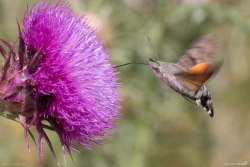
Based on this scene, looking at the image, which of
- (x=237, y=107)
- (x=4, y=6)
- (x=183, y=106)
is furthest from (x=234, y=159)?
(x=4, y=6)

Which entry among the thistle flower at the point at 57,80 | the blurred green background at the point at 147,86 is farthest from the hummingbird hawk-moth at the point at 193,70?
the blurred green background at the point at 147,86

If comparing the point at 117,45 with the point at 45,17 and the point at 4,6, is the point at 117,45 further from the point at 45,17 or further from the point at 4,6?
the point at 45,17

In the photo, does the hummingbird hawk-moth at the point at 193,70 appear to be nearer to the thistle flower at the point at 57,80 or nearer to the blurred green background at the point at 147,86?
the thistle flower at the point at 57,80

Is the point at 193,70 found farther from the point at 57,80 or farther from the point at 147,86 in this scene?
the point at 147,86

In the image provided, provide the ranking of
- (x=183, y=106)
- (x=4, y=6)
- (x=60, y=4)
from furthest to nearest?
(x=183, y=106) → (x=4, y=6) → (x=60, y=4)

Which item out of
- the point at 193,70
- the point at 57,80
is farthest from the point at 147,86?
the point at 57,80
